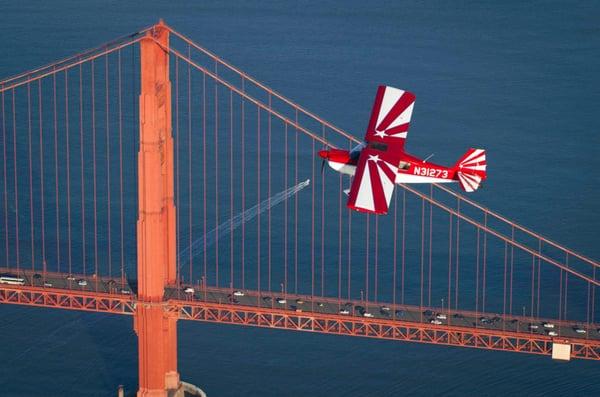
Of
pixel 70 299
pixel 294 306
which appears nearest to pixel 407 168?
pixel 294 306

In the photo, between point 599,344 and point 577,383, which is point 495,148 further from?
point 599,344

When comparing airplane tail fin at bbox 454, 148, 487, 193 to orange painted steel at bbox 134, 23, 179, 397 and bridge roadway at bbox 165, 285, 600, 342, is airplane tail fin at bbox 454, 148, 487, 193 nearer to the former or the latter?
bridge roadway at bbox 165, 285, 600, 342

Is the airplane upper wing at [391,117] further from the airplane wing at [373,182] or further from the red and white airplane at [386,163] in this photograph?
the airplane wing at [373,182]

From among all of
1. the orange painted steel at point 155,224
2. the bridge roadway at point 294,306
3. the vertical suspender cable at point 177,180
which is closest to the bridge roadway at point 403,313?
the bridge roadway at point 294,306

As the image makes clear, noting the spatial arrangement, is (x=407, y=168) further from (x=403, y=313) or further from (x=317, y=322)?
(x=317, y=322)

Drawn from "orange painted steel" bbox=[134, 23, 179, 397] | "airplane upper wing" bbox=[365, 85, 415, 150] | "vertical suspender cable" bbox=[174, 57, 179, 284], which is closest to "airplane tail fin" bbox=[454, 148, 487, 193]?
"airplane upper wing" bbox=[365, 85, 415, 150]

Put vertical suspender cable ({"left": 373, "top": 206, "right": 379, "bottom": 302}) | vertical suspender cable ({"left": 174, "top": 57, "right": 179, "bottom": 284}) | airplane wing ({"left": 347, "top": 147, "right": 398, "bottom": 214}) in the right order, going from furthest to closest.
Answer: vertical suspender cable ({"left": 174, "top": 57, "right": 179, "bottom": 284}), vertical suspender cable ({"left": 373, "top": 206, "right": 379, "bottom": 302}), airplane wing ({"left": 347, "top": 147, "right": 398, "bottom": 214})
